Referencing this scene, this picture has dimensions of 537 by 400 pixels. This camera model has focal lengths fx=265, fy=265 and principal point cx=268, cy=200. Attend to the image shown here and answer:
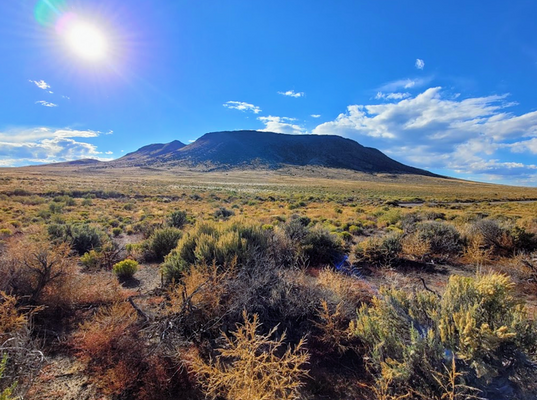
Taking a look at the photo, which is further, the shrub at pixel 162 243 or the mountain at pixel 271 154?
the mountain at pixel 271 154

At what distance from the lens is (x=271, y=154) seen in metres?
148

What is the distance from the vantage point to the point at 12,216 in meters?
15.0

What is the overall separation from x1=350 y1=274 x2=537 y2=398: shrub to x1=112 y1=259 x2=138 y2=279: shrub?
5428 millimetres

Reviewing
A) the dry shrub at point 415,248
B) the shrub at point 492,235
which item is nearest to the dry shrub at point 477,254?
the shrub at point 492,235

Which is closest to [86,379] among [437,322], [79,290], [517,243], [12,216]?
[79,290]

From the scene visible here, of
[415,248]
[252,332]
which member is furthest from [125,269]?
[415,248]

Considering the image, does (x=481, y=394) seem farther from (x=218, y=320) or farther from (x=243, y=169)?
(x=243, y=169)

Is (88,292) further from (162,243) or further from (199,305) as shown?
(162,243)

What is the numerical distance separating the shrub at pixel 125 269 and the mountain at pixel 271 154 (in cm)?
12067

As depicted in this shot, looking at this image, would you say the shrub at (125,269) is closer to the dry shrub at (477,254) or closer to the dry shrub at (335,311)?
the dry shrub at (335,311)

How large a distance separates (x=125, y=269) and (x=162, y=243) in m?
2.03

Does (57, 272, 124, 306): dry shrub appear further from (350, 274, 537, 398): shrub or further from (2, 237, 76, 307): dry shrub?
(350, 274, 537, 398): shrub

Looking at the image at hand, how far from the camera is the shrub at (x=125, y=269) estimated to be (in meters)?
6.38

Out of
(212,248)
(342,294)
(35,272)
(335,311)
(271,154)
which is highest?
(271,154)
